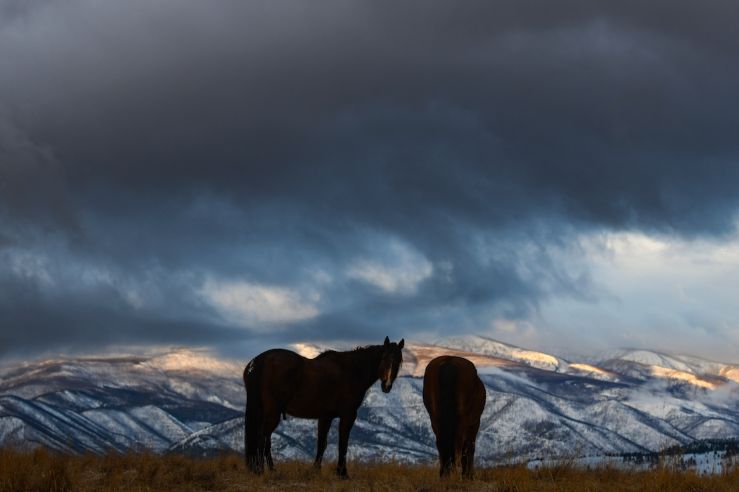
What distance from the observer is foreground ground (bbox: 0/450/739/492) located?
1881 centimetres

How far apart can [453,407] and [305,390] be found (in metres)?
4.21

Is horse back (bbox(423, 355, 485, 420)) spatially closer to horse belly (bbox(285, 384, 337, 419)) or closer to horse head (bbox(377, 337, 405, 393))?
horse head (bbox(377, 337, 405, 393))

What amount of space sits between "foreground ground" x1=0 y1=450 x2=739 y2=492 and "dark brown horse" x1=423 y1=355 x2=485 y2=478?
615 mm

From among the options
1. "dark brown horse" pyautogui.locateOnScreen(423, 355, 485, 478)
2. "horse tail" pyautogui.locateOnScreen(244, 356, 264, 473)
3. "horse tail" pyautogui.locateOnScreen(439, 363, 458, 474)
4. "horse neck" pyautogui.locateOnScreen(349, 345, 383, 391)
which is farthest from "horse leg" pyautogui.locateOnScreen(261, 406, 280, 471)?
"horse tail" pyautogui.locateOnScreen(439, 363, 458, 474)

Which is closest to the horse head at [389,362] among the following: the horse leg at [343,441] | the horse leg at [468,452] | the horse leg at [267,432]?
the horse leg at [343,441]

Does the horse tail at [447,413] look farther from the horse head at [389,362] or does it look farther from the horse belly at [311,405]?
the horse belly at [311,405]

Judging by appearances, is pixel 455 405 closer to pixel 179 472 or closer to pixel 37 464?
pixel 179 472

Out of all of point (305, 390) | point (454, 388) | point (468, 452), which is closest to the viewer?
point (454, 388)

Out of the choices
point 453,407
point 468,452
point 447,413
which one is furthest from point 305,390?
point 468,452

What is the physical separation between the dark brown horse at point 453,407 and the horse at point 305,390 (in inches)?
62.5

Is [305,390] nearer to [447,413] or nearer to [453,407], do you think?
[447,413]

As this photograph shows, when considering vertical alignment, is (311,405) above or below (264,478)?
above

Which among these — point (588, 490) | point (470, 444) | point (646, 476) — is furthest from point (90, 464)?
point (646, 476)

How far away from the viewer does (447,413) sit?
23.0 m
